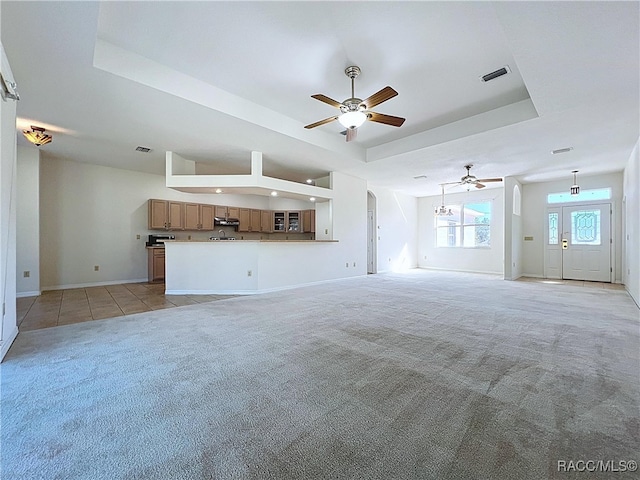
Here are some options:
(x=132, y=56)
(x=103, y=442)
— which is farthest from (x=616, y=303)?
(x=132, y=56)

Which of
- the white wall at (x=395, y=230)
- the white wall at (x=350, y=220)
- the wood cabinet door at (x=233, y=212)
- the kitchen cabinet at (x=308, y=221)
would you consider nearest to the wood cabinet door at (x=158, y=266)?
the wood cabinet door at (x=233, y=212)

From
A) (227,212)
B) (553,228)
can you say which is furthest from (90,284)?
(553,228)

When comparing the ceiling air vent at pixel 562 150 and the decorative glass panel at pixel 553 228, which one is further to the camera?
the decorative glass panel at pixel 553 228

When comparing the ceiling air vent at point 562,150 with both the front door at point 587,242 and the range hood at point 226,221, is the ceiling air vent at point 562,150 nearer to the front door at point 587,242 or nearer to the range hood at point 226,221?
the front door at point 587,242

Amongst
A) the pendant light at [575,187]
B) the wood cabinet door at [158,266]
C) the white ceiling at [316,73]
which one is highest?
the white ceiling at [316,73]

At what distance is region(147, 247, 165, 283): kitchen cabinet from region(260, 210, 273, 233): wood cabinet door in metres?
3.14

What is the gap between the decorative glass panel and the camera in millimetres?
7856

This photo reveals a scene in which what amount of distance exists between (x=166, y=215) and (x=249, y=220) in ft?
8.00

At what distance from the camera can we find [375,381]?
2.00 m

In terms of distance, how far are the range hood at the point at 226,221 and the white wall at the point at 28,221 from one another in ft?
12.2

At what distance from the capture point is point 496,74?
3.34 m

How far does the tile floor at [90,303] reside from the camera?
11.9 ft

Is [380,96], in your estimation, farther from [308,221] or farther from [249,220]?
[249,220]

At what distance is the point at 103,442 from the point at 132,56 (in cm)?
352
